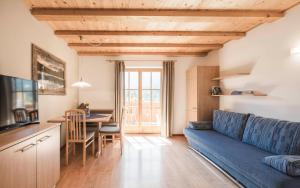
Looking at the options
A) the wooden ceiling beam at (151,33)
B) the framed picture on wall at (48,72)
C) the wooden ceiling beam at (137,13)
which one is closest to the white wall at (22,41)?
the framed picture on wall at (48,72)

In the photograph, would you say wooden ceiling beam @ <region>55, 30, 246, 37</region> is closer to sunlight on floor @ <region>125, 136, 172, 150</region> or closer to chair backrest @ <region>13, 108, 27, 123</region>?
chair backrest @ <region>13, 108, 27, 123</region>

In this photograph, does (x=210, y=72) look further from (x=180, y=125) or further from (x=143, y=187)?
(x=143, y=187)

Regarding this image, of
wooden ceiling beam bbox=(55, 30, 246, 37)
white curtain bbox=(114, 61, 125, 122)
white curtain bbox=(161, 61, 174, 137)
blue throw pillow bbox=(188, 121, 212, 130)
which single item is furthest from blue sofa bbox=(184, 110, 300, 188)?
white curtain bbox=(114, 61, 125, 122)

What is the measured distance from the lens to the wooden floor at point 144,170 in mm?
2879

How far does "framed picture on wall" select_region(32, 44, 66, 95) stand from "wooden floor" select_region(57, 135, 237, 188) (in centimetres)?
138

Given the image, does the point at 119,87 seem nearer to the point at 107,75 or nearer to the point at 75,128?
the point at 107,75

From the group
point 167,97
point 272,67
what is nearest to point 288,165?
point 272,67

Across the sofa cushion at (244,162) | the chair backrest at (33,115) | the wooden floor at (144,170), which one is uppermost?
Result: the chair backrest at (33,115)

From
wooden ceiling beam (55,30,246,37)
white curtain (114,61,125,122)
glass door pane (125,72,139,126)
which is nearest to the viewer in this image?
wooden ceiling beam (55,30,246,37)

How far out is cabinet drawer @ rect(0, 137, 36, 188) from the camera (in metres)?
1.54

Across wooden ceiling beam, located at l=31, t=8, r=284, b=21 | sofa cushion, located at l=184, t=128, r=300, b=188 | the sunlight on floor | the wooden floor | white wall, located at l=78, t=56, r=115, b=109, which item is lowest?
the wooden floor

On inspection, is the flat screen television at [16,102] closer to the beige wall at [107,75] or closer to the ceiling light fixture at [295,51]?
the beige wall at [107,75]

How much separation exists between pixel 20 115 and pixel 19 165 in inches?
31.9

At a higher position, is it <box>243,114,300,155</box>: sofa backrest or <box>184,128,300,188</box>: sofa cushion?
<box>243,114,300,155</box>: sofa backrest
